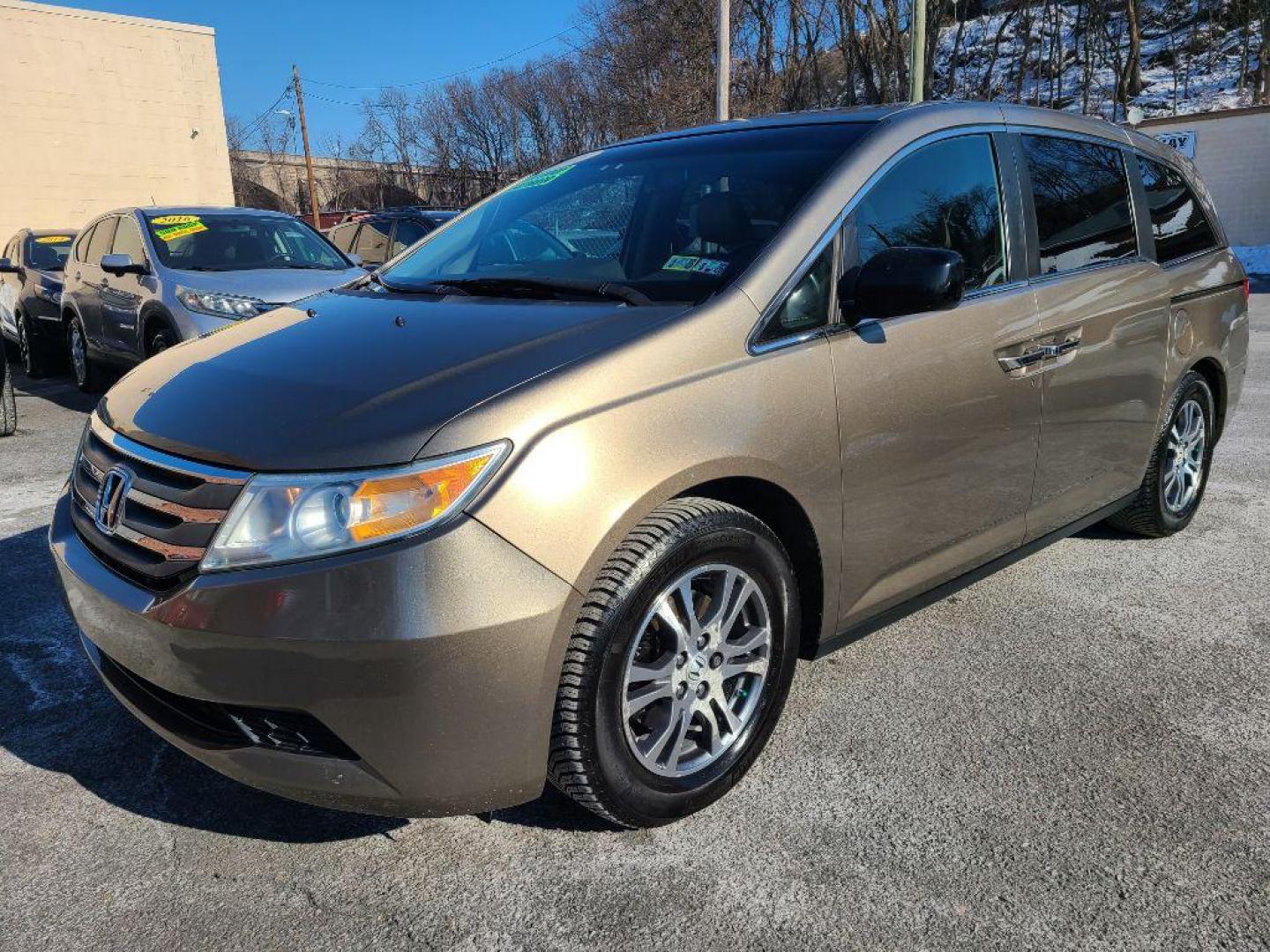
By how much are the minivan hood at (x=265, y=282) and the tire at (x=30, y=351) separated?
3.84 metres

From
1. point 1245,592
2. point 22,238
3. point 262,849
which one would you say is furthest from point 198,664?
point 22,238

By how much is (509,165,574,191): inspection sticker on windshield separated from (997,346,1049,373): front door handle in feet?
5.44

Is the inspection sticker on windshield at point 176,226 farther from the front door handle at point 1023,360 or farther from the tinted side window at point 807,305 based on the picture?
the front door handle at point 1023,360

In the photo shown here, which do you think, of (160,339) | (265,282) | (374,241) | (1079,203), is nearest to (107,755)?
(1079,203)

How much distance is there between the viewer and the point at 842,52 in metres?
34.2

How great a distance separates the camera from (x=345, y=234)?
49.4ft

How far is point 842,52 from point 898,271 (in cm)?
3515

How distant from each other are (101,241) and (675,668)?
8.42m

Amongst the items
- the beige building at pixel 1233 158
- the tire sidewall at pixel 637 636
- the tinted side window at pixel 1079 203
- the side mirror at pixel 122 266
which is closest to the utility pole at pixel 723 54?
the beige building at pixel 1233 158

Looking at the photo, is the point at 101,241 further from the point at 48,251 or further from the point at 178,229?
the point at 48,251

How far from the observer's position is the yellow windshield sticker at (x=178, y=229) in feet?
25.9

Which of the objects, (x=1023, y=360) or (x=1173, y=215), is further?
(x=1173, y=215)

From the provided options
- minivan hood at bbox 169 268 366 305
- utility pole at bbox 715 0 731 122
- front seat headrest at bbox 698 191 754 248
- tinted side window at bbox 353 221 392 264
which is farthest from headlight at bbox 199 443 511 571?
utility pole at bbox 715 0 731 122

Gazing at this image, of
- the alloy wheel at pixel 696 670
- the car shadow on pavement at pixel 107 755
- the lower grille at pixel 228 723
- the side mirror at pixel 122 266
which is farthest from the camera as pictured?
the side mirror at pixel 122 266
